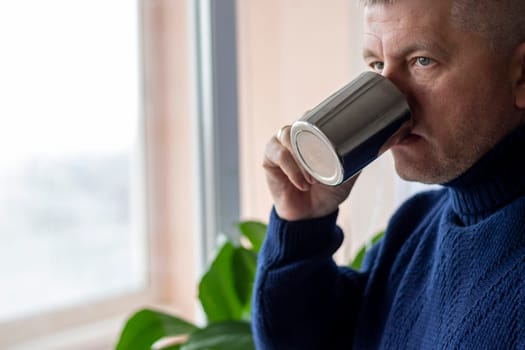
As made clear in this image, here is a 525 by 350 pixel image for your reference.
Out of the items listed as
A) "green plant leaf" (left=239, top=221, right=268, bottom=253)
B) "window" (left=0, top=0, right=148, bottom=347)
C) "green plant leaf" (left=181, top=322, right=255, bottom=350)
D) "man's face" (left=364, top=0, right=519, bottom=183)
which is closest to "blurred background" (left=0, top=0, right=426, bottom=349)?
"window" (left=0, top=0, right=148, bottom=347)

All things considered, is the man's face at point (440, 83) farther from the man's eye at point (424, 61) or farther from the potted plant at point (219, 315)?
the potted plant at point (219, 315)

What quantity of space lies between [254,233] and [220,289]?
13 cm

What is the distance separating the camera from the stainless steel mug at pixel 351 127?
0.64 meters

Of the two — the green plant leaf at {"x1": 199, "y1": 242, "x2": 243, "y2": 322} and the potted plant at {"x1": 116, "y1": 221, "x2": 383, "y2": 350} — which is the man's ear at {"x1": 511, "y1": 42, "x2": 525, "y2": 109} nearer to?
the potted plant at {"x1": 116, "y1": 221, "x2": 383, "y2": 350}

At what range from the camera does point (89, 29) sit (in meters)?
1.53

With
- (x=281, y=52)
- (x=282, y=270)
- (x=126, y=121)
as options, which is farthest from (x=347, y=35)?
(x=282, y=270)

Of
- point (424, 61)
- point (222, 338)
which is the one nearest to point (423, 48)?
point (424, 61)

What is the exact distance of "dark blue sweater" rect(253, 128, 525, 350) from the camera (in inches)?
26.8

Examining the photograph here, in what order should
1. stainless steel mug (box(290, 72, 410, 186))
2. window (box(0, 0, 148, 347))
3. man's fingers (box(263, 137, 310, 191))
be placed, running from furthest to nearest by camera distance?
window (box(0, 0, 148, 347)) → man's fingers (box(263, 137, 310, 191)) → stainless steel mug (box(290, 72, 410, 186))

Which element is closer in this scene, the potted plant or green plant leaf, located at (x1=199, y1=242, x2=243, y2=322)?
the potted plant

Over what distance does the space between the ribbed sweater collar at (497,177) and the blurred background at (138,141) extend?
59cm

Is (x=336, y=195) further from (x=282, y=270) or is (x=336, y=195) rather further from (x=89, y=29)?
(x=89, y=29)

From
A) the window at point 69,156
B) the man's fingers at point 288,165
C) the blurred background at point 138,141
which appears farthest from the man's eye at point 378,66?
the window at point 69,156

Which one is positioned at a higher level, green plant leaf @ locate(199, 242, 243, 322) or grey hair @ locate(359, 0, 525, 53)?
grey hair @ locate(359, 0, 525, 53)
